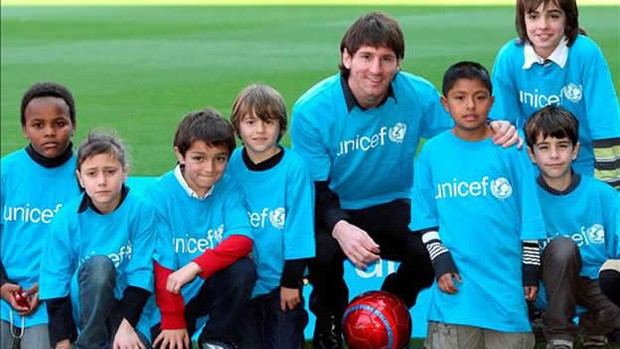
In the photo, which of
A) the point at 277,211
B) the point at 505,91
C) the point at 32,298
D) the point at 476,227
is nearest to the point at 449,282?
the point at 476,227

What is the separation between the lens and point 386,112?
638cm

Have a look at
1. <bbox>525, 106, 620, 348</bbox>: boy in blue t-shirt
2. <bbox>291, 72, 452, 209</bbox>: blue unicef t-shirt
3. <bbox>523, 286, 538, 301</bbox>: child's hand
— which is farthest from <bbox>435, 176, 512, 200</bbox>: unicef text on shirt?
<bbox>291, 72, 452, 209</bbox>: blue unicef t-shirt

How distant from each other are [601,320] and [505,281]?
64 centimetres

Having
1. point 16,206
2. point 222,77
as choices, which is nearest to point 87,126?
point 222,77

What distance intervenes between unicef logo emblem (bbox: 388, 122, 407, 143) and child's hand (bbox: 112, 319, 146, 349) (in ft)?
5.36

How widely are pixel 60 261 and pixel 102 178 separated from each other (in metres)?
0.42

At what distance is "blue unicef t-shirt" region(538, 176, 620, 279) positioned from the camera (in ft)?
19.5

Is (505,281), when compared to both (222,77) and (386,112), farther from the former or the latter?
(222,77)

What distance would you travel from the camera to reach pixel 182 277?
572 centimetres

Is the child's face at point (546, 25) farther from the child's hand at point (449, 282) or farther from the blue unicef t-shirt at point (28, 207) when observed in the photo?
the blue unicef t-shirt at point (28, 207)

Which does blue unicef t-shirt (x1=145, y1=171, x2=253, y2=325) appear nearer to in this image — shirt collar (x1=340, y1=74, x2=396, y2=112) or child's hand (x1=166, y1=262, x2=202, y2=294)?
child's hand (x1=166, y1=262, x2=202, y2=294)

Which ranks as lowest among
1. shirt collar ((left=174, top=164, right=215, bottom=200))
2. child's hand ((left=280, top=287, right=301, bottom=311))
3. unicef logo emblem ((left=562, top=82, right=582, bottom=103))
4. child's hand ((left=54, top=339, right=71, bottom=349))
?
child's hand ((left=54, top=339, right=71, bottom=349))

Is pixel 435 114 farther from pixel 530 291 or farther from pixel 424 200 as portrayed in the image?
pixel 530 291

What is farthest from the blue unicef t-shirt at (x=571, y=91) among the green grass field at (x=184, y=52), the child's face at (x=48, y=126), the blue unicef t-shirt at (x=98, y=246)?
the green grass field at (x=184, y=52)
